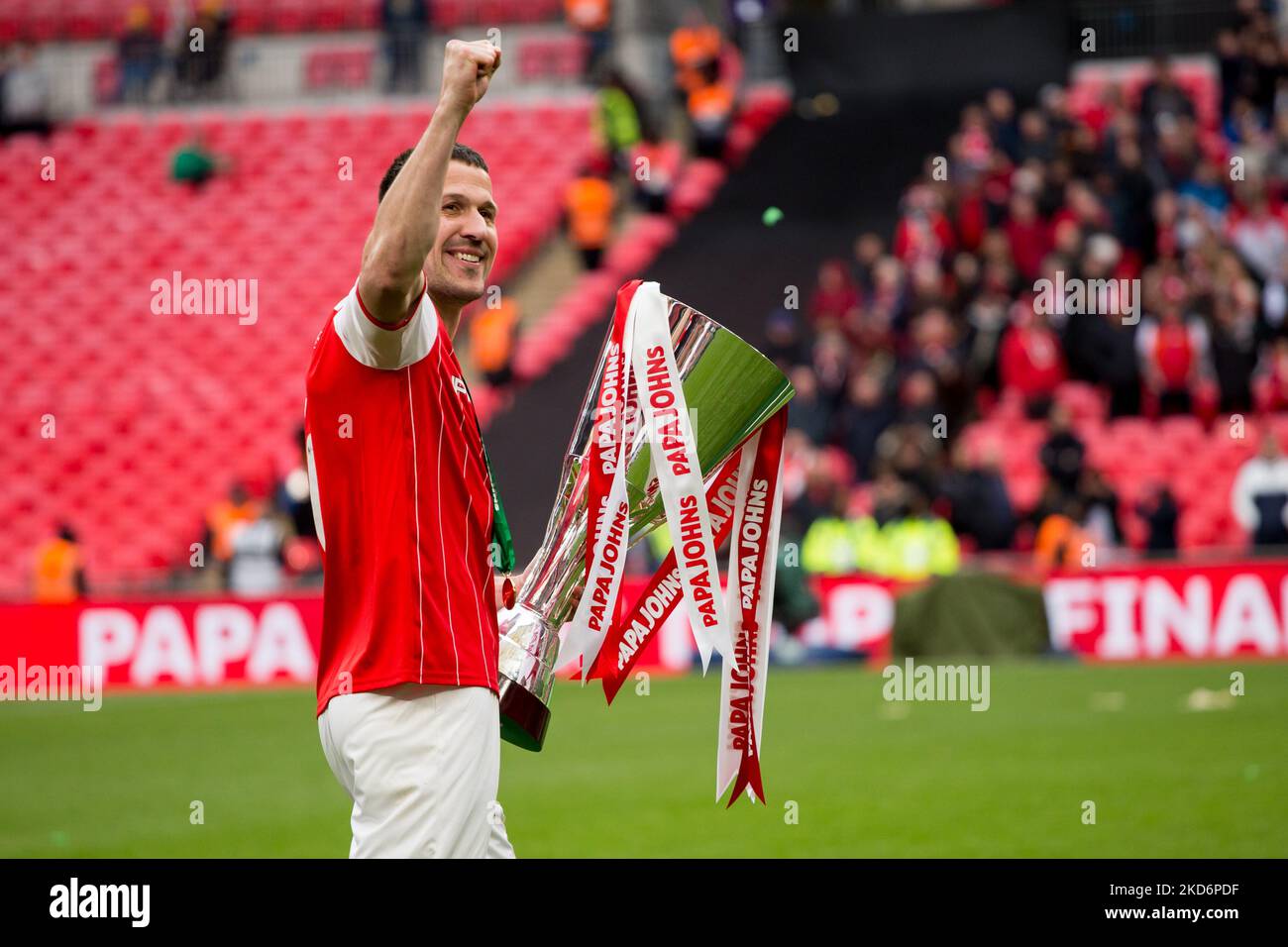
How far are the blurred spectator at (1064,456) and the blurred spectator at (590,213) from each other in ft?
25.4

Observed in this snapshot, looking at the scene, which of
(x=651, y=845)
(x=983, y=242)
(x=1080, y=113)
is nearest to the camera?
(x=651, y=845)

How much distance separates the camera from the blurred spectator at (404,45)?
27.6 meters

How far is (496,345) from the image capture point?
22688 mm

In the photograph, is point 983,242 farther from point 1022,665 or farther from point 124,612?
point 124,612

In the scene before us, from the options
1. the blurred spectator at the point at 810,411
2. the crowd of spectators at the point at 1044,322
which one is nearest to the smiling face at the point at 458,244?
the crowd of spectators at the point at 1044,322

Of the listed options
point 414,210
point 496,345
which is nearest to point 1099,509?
point 496,345

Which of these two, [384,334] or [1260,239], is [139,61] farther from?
[384,334]

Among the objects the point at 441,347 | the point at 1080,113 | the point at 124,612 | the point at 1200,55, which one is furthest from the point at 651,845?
the point at 1200,55

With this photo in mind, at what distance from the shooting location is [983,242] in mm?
20969

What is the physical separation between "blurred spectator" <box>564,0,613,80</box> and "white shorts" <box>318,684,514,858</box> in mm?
22894

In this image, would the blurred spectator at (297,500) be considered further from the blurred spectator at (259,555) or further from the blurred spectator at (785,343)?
the blurred spectator at (785,343)

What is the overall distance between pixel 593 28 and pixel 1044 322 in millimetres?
9257

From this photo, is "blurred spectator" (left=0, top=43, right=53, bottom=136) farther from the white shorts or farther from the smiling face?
the white shorts
